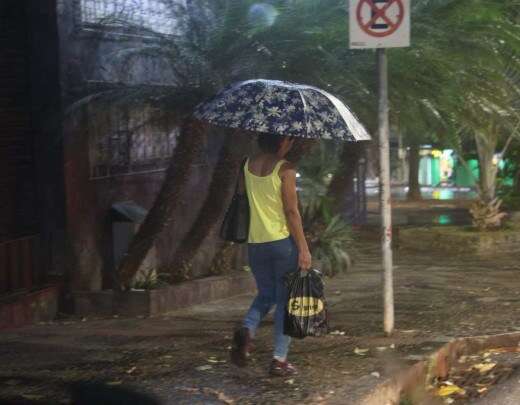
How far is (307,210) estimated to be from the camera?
41.6 ft

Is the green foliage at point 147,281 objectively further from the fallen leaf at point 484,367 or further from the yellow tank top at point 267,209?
the fallen leaf at point 484,367

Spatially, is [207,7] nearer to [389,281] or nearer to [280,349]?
[389,281]

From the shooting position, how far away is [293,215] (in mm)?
5871

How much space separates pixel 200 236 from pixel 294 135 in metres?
3.85

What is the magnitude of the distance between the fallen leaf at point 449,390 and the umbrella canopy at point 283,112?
1920mm

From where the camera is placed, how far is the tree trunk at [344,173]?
1335 cm

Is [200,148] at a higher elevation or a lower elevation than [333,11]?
lower

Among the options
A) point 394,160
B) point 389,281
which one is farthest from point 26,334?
point 394,160

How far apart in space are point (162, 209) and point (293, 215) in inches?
125

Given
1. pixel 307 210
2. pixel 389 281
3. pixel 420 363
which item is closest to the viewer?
pixel 420 363

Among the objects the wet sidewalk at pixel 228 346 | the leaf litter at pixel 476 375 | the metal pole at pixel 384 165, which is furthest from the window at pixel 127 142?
the leaf litter at pixel 476 375

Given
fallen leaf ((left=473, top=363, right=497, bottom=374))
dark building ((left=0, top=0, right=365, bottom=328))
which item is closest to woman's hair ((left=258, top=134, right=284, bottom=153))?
fallen leaf ((left=473, top=363, right=497, bottom=374))

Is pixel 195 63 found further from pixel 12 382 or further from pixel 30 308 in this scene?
pixel 12 382

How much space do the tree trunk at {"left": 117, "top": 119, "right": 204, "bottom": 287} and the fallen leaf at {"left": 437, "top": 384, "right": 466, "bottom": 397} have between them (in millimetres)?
3421
